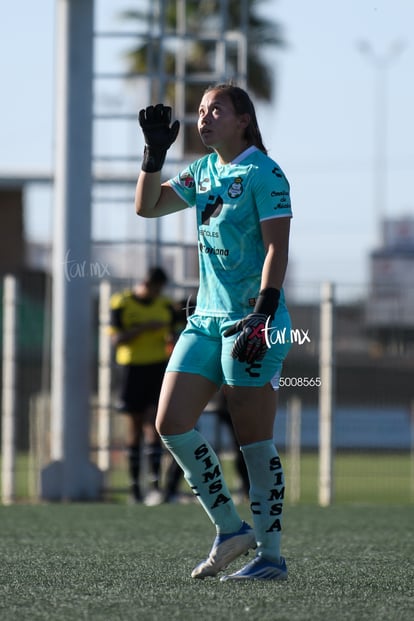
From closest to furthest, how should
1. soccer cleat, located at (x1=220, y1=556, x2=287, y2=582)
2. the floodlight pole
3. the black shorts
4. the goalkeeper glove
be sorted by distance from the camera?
the goalkeeper glove < soccer cleat, located at (x1=220, y1=556, x2=287, y2=582) < the floodlight pole < the black shorts

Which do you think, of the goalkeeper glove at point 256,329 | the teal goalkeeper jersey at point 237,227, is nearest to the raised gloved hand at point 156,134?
the teal goalkeeper jersey at point 237,227

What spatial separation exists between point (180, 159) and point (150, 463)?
8.78 ft

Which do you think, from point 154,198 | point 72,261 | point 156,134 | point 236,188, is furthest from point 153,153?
point 72,261

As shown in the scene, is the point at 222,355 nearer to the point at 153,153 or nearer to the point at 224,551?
the point at 224,551

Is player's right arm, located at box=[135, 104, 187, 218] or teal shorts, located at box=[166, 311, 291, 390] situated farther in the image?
player's right arm, located at box=[135, 104, 187, 218]

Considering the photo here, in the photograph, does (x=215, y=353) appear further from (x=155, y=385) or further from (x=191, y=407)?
(x=155, y=385)

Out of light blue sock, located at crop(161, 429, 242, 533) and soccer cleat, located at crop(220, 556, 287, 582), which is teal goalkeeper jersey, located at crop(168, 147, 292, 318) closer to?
light blue sock, located at crop(161, 429, 242, 533)

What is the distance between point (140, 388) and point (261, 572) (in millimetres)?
6872

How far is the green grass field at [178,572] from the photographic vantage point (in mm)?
4730

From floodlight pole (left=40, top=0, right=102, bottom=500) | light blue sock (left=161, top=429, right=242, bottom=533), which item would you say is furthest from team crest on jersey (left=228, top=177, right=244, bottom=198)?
floodlight pole (left=40, top=0, right=102, bottom=500)

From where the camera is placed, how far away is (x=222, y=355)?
5.50m

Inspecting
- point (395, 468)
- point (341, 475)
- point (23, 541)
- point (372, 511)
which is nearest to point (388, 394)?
point (395, 468)

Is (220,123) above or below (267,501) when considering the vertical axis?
above

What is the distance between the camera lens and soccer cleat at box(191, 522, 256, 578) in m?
5.60
